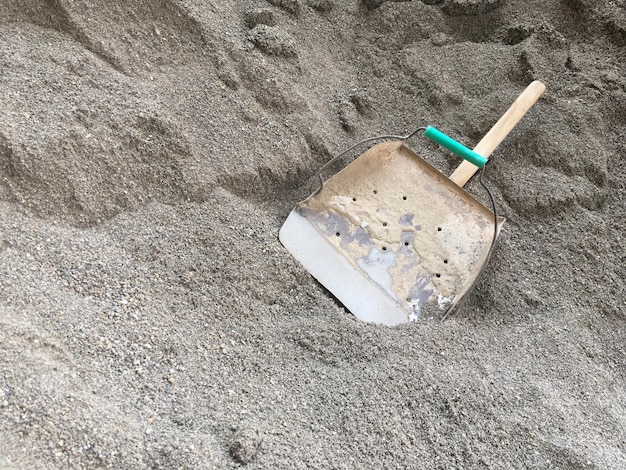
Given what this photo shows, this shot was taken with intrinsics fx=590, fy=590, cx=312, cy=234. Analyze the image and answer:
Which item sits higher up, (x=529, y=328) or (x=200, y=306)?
(x=529, y=328)

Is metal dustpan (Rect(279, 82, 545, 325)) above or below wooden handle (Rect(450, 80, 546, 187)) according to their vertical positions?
below

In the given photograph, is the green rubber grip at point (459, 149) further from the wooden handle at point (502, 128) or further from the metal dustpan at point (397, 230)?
the wooden handle at point (502, 128)

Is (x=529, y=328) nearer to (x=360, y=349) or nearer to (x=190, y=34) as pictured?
(x=360, y=349)

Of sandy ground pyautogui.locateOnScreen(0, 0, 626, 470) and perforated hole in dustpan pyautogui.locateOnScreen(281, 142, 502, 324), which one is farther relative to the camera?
perforated hole in dustpan pyautogui.locateOnScreen(281, 142, 502, 324)

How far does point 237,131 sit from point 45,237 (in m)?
0.52

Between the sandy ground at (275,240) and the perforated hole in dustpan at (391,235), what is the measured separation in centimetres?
6

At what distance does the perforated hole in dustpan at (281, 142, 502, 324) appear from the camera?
1.39 meters

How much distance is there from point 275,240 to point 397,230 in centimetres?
32

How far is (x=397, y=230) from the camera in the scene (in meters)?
1.48

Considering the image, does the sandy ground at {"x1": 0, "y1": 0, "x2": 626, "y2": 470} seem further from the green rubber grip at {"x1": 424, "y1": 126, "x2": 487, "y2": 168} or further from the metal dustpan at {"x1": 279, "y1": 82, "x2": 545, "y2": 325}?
the green rubber grip at {"x1": 424, "y1": 126, "x2": 487, "y2": 168}

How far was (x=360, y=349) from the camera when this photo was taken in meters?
1.18

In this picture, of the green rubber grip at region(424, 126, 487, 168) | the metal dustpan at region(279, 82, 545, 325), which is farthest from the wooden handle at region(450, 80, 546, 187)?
the green rubber grip at region(424, 126, 487, 168)

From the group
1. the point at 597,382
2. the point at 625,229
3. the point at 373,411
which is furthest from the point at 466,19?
the point at 373,411

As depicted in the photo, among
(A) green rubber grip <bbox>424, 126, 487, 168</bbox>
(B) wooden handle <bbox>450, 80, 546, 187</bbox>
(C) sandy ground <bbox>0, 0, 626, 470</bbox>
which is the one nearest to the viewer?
(C) sandy ground <bbox>0, 0, 626, 470</bbox>
